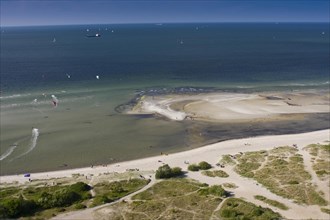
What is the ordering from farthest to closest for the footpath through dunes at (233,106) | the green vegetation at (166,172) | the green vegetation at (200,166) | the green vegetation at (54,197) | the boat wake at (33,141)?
the footpath through dunes at (233,106) < the boat wake at (33,141) < the green vegetation at (200,166) < the green vegetation at (166,172) < the green vegetation at (54,197)

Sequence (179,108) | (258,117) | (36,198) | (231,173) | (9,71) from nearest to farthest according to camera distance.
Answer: (36,198)
(231,173)
(258,117)
(179,108)
(9,71)

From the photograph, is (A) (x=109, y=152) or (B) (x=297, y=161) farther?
(A) (x=109, y=152)

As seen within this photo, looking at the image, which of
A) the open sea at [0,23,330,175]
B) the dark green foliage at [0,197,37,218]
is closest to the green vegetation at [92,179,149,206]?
the dark green foliage at [0,197,37,218]

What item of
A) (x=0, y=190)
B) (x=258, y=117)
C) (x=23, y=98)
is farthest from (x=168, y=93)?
(x=0, y=190)

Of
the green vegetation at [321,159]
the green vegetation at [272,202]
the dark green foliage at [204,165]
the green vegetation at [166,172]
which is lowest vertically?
the green vegetation at [272,202]

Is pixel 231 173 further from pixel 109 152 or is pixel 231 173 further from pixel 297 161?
pixel 109 152

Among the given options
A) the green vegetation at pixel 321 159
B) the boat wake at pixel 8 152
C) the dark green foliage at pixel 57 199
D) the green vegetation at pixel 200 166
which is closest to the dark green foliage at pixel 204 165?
the green vegetation at pixel 200 166

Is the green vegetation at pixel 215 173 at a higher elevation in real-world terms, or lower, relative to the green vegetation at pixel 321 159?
higher

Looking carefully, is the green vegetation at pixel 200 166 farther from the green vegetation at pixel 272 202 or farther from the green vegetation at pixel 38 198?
the green vegetation at pixel 38 198
